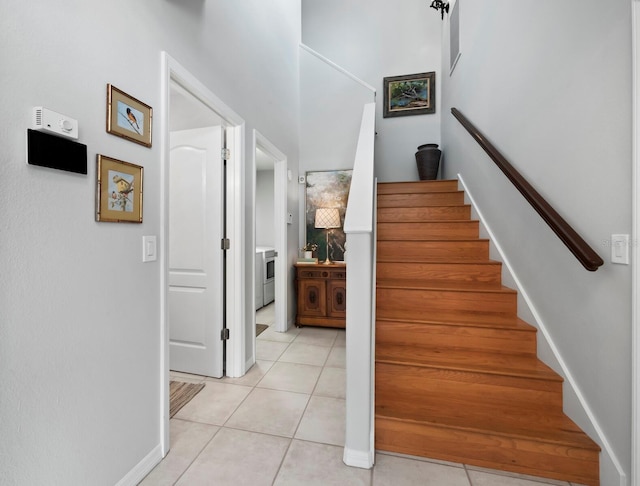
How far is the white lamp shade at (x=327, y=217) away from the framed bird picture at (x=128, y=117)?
242 cm

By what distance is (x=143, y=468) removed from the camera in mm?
1424

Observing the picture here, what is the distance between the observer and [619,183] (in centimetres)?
122

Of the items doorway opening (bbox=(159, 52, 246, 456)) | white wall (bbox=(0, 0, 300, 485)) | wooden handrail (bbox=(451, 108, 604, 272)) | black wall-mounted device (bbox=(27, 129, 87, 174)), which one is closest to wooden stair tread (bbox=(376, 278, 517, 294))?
wooden handrail (bbox=(451, 108, 604, 272))

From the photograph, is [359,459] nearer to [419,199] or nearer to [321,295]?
[321,295]

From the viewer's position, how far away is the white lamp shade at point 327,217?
12.2 ft

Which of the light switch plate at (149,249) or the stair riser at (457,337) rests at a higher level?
the light switch plate at (149,249)

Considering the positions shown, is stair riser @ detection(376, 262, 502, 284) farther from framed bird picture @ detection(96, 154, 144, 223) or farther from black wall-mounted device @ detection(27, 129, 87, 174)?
black wall-mounted device @ detection(27, 129, 87, 174)

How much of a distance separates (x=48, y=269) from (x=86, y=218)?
232 millimetres

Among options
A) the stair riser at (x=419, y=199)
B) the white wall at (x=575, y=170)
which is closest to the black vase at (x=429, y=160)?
the stair riser at (x=419, y=199)

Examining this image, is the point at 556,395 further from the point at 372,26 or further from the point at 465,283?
the point at 372,26

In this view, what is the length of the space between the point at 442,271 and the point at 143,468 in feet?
7.41

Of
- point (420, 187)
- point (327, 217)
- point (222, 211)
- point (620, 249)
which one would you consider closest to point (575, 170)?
point (620, 249)

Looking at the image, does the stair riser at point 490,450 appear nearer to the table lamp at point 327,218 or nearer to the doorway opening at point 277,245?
the doorway opening at point 277,245

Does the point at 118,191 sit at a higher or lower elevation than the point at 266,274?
higher
